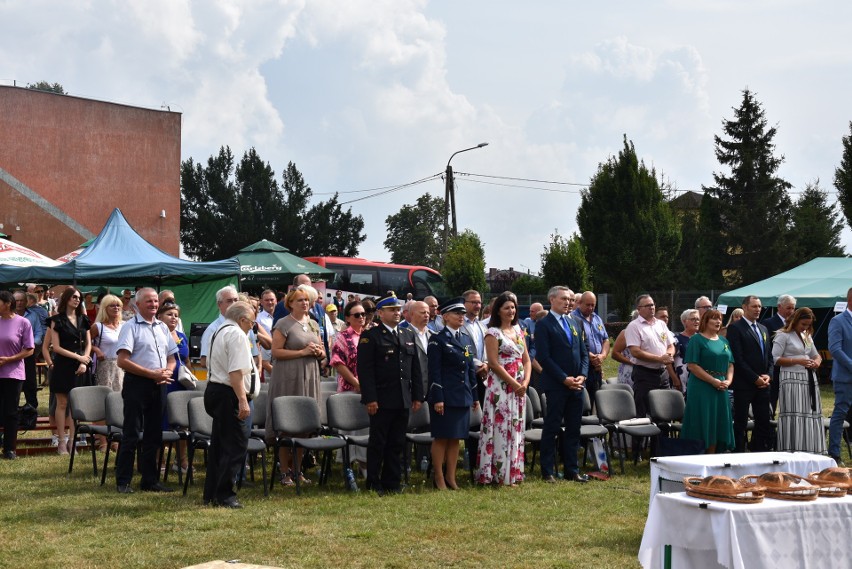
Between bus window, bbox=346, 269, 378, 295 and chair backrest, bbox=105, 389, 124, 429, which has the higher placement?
bus window, bbox=346, 269, 378, 295

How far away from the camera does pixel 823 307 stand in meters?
20.8

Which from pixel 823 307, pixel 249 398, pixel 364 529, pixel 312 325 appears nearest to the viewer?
pixel 364 529

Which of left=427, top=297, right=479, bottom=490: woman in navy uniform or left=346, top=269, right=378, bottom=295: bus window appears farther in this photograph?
left=346, top=269, right=378, bottom=295: bus window

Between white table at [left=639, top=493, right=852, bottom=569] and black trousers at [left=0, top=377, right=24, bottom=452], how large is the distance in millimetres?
7887

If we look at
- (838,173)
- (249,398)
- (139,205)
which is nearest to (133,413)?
(249,398)

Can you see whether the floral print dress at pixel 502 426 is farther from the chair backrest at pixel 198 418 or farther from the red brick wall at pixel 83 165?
the red brick wall at pixel 83 165

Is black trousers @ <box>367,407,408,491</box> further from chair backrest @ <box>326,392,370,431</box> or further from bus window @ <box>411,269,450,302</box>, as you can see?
bus window @ <box>411,269,450,302</box>

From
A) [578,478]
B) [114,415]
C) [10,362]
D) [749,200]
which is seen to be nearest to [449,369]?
[578,478]

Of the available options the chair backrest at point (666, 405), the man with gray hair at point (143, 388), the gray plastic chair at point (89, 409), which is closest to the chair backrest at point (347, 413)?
the man with gray hair at point (143, 388)

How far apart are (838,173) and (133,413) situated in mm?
28972

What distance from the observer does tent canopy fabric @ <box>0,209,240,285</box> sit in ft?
49.5

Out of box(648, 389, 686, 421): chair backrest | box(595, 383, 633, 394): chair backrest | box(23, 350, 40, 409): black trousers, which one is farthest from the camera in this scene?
box(23, 350, 40, 409): black trousers

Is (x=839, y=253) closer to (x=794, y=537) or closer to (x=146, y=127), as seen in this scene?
(x=146, y=127)

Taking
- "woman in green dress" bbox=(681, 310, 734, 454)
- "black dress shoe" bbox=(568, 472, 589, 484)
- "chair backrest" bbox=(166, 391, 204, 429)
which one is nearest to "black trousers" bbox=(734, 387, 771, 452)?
"woman in green dress" bbox=(681, 310, 734, 454)
